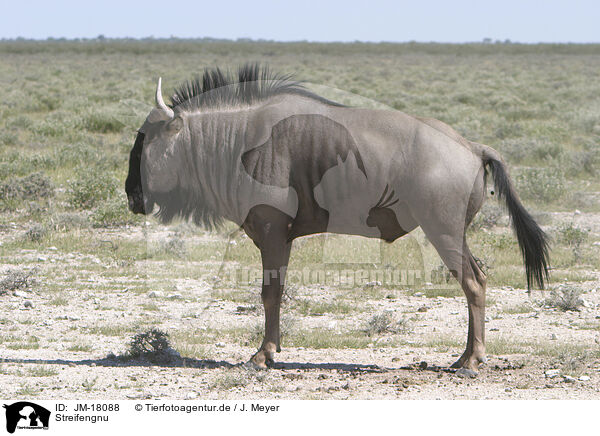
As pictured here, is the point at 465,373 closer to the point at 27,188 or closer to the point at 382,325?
the point at 382,325

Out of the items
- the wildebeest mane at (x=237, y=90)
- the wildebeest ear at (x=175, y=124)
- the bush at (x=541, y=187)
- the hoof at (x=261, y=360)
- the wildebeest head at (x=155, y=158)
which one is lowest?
the hoof at (x=261, y=360)

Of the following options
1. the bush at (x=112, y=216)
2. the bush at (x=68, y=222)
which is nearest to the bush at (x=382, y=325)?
the bush at (x=112, y=216)

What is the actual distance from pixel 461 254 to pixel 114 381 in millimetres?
2754

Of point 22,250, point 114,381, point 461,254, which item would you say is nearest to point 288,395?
point 114,381

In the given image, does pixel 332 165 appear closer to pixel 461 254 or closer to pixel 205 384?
pixel 461 254

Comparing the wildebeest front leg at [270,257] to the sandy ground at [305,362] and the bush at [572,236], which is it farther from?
the bush at [572,236]

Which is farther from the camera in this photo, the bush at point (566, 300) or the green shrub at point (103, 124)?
the green shrub at point (103, 124)

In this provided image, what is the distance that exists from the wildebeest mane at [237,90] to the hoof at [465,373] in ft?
7.70

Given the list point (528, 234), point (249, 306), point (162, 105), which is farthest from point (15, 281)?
point (528, 234)

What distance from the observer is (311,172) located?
6.12 m

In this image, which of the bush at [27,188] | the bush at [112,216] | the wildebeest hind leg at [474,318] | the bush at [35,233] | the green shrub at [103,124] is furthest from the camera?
the green shrub at [103,124]
